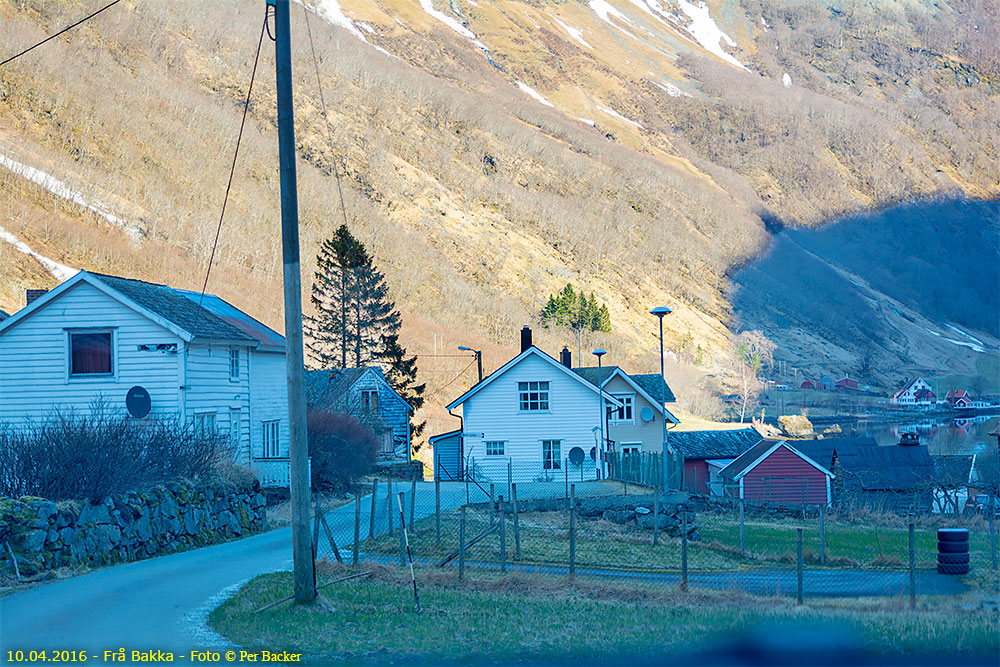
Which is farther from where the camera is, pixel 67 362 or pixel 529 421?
pixel 529 421

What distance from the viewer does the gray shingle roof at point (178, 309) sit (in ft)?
98.3

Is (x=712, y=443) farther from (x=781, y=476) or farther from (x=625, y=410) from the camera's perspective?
(x=625, y=410)

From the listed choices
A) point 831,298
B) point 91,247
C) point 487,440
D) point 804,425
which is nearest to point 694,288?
point 831,298

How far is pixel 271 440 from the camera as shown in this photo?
1486 inches

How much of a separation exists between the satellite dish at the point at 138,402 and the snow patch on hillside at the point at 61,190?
201 feet

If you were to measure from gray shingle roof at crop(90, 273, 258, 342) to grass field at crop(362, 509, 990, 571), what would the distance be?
28.3 feet

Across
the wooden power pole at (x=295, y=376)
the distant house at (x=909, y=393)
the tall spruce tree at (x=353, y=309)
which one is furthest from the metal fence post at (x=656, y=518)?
the distant house at (x=909, y=393)

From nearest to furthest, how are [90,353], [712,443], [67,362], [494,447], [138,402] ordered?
[138,402] → [67,362] → [90,353] → [494,447] → [712,443]

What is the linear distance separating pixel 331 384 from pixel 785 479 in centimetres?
2304

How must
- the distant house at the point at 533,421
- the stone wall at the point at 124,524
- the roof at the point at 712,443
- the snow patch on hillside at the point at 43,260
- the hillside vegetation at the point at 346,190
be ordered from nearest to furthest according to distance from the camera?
the stone wall at the point at 124,524
the distant house at the point at 533,421
the roof at the point at 712,443
the snow patch on hillside at the point at 43,260
the hillside vegetation at the point at 346,190

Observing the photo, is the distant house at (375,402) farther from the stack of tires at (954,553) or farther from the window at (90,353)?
the stack of tires at (954,553)

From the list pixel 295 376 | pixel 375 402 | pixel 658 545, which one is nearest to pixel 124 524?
pixel 295 376

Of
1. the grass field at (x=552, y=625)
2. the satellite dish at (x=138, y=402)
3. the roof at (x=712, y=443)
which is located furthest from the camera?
the roof at (x=712, y=443)

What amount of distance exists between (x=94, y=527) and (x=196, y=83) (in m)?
129
